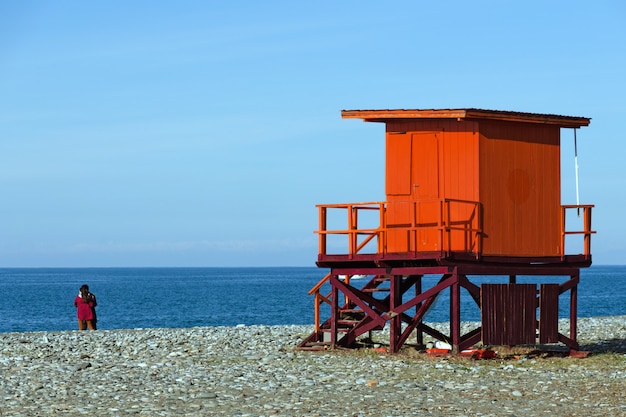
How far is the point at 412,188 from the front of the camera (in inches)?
963

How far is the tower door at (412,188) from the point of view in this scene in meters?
24.2

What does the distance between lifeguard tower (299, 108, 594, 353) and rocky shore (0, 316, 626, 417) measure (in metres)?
1.03

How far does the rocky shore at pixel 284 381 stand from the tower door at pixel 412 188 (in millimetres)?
2558

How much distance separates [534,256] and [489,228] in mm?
1543

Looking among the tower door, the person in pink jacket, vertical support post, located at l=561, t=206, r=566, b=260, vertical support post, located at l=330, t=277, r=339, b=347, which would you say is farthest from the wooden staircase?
the person in pink jacket

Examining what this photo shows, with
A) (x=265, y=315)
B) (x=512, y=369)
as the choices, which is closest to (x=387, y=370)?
(x=512, y=369)

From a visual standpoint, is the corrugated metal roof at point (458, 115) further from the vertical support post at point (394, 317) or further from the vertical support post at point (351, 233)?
the vertical support post at point (394, 317)

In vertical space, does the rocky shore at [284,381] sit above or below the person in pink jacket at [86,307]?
below

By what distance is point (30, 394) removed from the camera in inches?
734

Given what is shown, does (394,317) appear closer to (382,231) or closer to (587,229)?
(382,231)

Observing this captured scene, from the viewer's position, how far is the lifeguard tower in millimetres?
23781

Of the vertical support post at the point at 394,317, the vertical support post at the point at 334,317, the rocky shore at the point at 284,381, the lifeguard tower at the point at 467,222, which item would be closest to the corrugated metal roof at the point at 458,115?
the lifeguard tower at the point at 467,222

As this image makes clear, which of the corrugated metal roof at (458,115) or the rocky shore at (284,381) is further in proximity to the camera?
the corrugated metal roof at (458,115)

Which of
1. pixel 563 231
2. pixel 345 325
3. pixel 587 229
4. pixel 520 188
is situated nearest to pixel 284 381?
pixel 345 325
